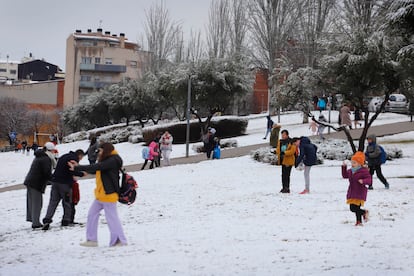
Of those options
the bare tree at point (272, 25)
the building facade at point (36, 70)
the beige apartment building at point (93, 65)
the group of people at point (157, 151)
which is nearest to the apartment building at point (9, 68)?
the building facade at point (36, 70)

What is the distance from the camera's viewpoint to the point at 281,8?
150ft

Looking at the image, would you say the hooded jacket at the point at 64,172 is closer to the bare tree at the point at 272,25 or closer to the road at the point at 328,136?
the road at the point at 328,136

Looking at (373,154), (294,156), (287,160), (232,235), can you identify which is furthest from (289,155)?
(232,235)

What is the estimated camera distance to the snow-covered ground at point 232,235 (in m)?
7.67

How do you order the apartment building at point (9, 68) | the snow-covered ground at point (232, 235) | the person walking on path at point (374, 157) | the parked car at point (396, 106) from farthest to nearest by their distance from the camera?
the apartment building at point (9, 68) → the parked car at point (396, 106) → the person walking on path at point (374, 157) → the snow-covered ground at point (232, 235)

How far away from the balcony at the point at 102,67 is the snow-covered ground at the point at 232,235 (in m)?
76.7

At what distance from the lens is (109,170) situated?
8875mm

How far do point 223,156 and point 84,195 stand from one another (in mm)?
10346

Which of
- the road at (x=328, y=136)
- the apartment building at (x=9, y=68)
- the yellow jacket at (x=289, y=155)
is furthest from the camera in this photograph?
the apartment building at (x=9, y=68)

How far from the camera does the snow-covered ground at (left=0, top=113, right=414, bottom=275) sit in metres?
7.67

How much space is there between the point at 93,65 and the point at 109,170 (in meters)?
85.7

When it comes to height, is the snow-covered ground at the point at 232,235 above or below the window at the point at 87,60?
below

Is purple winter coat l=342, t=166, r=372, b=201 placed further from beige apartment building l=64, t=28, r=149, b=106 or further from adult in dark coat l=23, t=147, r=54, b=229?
beige apartment building l=64, t=28, r=149, b=106

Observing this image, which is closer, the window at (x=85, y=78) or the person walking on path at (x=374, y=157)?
the person walking on path at (x=374, y=157)
